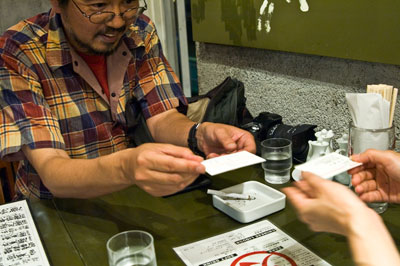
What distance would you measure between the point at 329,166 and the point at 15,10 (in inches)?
107

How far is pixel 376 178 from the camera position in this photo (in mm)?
1100

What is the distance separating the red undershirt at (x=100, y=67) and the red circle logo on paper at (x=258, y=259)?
0.94 m

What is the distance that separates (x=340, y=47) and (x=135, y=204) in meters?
0.98

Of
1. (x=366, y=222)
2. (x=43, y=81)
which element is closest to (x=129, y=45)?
(x=43, y=81)

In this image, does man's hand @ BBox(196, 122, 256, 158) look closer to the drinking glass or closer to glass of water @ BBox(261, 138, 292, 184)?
glass of water @ BBox(261, 138, 292, 184)

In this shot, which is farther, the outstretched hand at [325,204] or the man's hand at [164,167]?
the man's hand at [164,167]

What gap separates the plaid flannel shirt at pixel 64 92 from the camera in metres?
1.32

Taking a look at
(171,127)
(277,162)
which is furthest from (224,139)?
(171,127)

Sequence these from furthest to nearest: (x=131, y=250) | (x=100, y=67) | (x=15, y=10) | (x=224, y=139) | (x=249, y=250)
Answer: (x=15, y=10), (x=100, y=67), (x=224, y=139), (x=249, y=250), (x=131, y=250)

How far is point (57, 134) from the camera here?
1.35m

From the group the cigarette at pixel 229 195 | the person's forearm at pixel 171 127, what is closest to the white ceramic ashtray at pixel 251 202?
the cigarette at pixel 229 195

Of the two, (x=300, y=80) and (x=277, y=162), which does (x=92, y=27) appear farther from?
(x=300, y=80)

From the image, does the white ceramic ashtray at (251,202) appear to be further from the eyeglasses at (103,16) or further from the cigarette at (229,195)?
the eyeglasses at (103,16)

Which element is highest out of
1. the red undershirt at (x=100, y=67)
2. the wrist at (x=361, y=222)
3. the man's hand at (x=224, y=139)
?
the red undershirt at (x=100, y=67)
